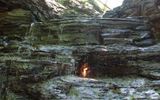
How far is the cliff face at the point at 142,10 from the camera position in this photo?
11977 mm

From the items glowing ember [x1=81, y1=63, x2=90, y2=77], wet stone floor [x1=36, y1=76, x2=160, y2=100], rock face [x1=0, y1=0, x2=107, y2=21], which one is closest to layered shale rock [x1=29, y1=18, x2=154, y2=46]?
rock face [x1=0, y1=0, x2=107, y2=21]

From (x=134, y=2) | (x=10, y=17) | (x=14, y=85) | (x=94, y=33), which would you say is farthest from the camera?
(x=134, y=2)

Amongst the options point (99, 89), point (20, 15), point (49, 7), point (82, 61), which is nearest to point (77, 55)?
point (82, 61)

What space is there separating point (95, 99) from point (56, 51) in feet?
9.88

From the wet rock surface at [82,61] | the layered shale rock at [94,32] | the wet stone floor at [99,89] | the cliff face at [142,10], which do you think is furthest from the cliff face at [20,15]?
the wet stone floor at [99,89]

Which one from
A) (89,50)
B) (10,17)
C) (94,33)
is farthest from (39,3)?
(89,50)

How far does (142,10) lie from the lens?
46.0 ft

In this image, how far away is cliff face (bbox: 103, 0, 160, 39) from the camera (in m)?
12.0

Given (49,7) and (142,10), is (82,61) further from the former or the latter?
(49,7)

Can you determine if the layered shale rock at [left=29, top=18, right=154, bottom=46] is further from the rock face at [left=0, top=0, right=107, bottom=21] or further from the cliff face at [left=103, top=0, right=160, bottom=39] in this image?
the rock face at [left=0, top=0, right=107, bottom=21]

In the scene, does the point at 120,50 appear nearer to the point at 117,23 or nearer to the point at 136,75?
the point at 136,75

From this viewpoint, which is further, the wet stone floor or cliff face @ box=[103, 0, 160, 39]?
cliff face @ box=[103, 0, 160, 39]

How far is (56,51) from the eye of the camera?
1102 cm

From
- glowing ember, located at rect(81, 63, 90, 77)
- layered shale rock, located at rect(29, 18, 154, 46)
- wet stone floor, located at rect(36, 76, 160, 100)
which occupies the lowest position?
wet stone floor, located at rect(36, 76, 160, 100)
